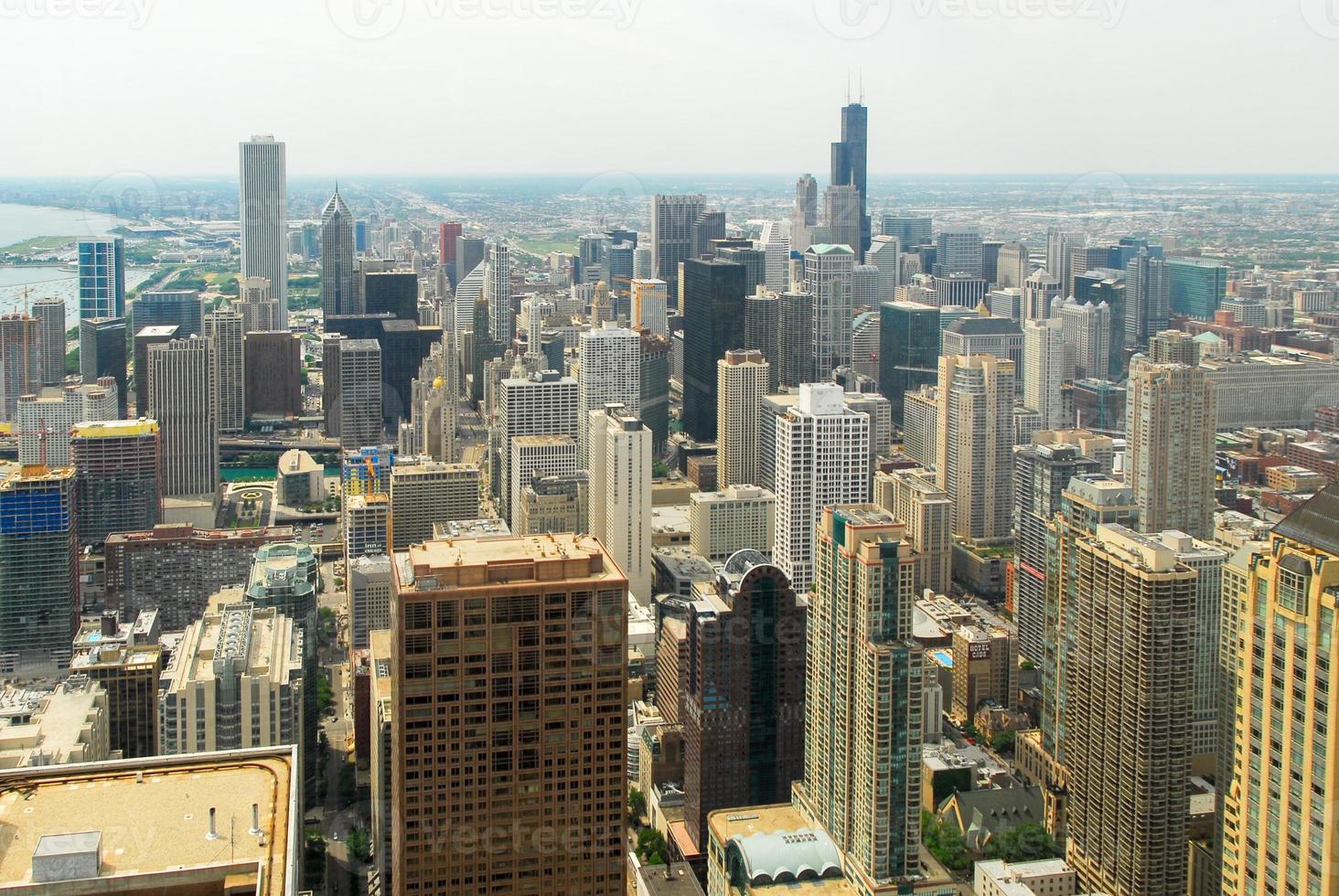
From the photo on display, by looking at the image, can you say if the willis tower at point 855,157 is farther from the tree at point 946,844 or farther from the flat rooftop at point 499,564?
the flat rooftop at point 499,564

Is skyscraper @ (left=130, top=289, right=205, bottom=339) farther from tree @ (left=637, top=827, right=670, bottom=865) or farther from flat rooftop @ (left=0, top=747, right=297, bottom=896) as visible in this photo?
flat rooftop @ (left=0, top=747, right=297, bottom=896)

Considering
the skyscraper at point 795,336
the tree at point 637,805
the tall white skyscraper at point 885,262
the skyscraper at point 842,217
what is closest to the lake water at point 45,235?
the tree at point 637,805

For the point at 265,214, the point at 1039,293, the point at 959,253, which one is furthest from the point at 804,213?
the point at 265,214

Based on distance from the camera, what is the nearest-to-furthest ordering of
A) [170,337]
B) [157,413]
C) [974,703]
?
[974,703] < [157,413] < [170,337]

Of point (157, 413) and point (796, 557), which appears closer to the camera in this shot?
point (796, 557)

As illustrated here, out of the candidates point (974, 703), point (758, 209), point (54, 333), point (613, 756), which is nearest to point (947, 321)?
point (758, 209)

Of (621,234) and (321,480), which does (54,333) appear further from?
(621,234)
